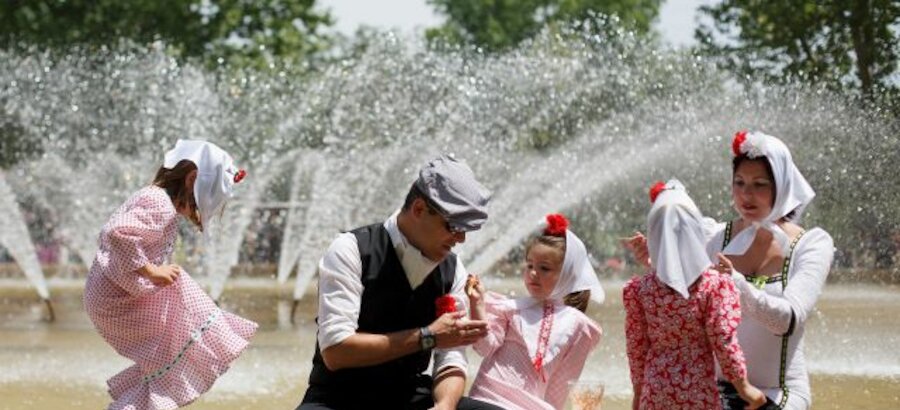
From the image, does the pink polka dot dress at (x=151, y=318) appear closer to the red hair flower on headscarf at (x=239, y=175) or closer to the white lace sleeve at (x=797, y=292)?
the red hair flower on headscarf at (x=239, y=175)

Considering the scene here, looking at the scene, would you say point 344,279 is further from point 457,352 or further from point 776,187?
point 776,187

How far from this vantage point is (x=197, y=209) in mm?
5312

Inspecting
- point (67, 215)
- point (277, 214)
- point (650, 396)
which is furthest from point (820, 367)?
point (277, 214)

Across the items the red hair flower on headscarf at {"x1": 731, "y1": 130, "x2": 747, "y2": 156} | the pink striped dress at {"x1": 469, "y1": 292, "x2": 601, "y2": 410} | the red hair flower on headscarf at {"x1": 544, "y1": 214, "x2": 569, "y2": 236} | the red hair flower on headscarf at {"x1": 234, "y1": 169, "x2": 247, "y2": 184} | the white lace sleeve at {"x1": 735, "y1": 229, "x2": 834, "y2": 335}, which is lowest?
the pink striped dress at {"x1": 469, "y1": 292, "x2": 601, "y2": 410}

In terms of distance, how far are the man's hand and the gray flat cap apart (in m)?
0.26

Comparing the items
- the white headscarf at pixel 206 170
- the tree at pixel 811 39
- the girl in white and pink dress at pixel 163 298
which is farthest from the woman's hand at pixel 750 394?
the tree at pixel 811 39

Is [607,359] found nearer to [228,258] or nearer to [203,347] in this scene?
[203,347]

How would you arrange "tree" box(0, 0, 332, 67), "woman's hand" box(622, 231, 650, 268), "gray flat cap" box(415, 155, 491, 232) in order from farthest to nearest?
"tree" box(0, 0, 332, 67), "woman's hand" box(622, 231, 650, 268), "gray flat cap" box(415, 155, 491, 232)

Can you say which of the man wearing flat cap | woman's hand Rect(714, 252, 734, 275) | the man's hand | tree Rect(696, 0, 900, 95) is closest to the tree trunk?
tree Rect(696, 0, 900, 95)

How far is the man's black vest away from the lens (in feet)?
14.5

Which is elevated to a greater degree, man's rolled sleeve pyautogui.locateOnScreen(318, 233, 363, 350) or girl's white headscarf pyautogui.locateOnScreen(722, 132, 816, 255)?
girl's white headscarf pyautogui.locateOnScreen(722, 132, 816, 255)

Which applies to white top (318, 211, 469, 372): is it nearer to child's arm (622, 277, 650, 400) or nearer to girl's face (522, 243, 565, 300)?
child's arm (622, 277, 650, 400)

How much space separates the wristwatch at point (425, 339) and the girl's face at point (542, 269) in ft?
3.00

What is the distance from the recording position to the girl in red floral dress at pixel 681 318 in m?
4.39
